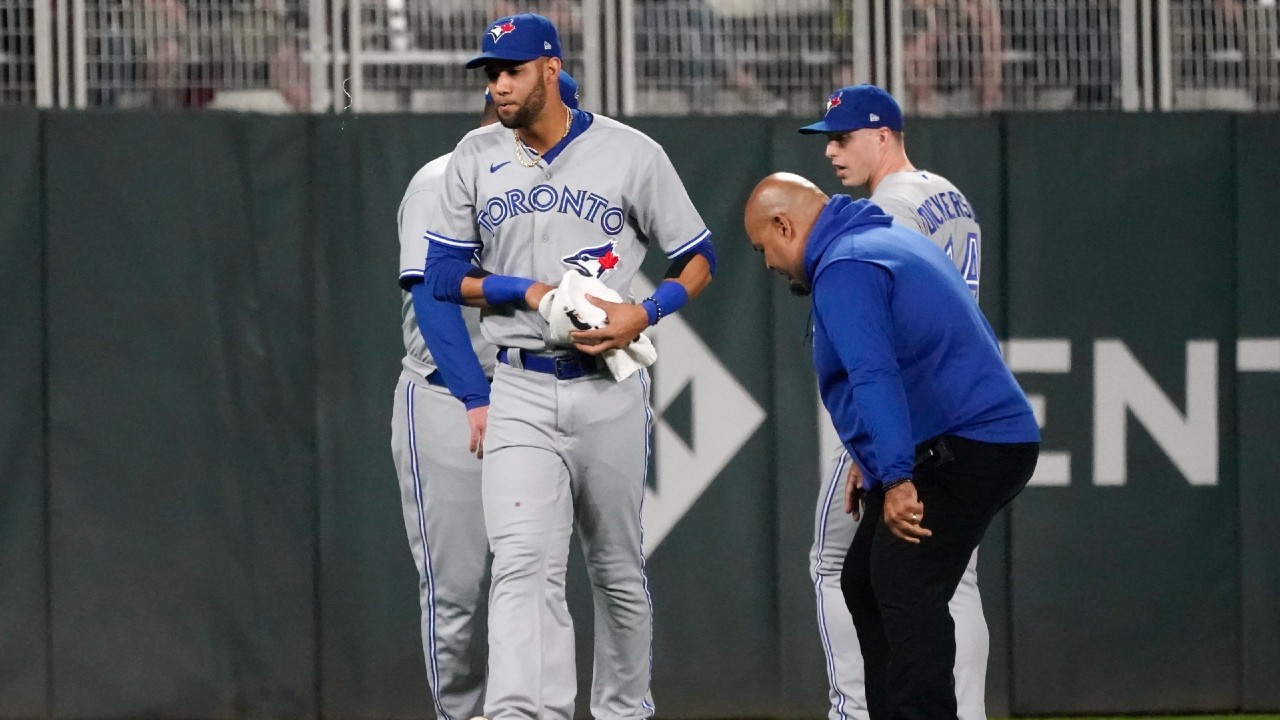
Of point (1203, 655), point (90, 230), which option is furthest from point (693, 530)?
point (90, 230)

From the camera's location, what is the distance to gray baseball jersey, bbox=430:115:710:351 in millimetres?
4836

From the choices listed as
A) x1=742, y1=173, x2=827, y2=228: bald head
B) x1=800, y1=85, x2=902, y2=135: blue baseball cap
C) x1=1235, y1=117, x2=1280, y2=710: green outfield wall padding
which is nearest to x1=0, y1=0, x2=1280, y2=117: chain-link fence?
x1=1235, y1=117, x2=1280, y2=710: green outfield wall padding

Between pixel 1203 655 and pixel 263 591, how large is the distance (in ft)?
11.9

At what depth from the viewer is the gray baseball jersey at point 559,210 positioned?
4.84 meters

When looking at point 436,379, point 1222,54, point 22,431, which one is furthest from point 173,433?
point 1222,54

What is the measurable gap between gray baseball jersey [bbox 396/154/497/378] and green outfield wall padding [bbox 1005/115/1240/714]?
7.54ft

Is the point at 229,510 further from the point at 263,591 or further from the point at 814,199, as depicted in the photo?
the point at 814,199

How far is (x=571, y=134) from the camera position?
4.93 meters

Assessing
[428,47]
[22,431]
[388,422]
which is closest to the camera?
[22,431]

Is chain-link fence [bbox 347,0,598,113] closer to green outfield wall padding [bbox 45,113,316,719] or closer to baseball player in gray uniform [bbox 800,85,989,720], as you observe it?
green outfield wall padding [bbox 45,113,316,719]

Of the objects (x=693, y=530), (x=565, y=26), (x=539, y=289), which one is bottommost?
(x=693, y=530)

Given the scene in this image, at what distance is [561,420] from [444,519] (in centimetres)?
74

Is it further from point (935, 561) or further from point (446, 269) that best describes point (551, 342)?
point (935, 561)

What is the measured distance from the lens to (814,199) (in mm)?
4418
